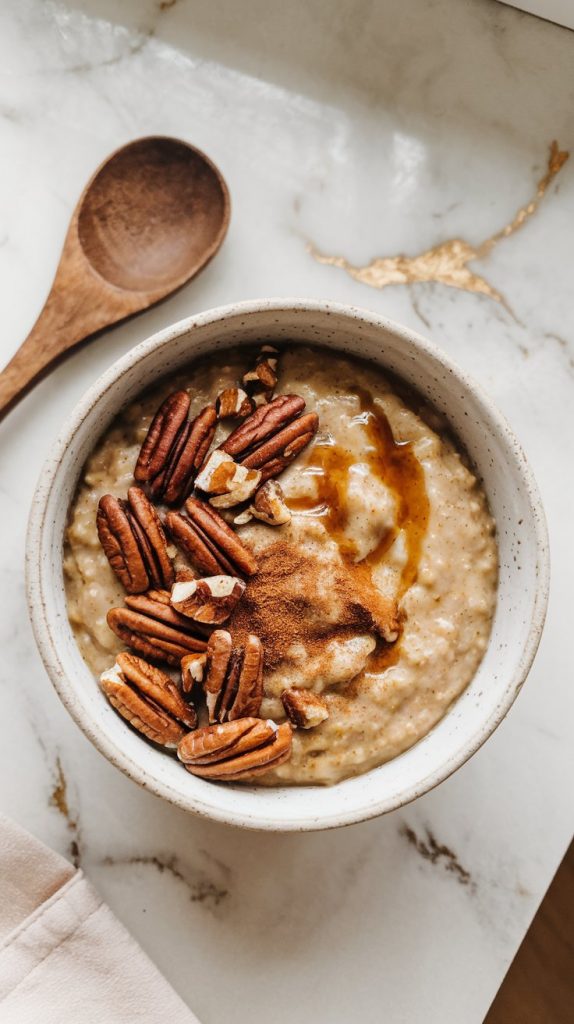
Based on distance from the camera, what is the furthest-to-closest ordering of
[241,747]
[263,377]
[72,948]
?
[72,948] → [263,377] → [241,747]

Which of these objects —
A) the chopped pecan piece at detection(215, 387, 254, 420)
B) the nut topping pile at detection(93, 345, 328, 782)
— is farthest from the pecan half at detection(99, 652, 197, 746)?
the chopped pecan piece at detection(215, 387, 254, 420)

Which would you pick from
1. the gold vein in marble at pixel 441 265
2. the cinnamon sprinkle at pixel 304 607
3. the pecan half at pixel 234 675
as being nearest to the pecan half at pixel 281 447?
the cinnamon sprinkle at pixel 304 607

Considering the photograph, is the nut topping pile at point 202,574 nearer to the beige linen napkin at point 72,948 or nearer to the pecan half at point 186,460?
the pecan half at point 186,460

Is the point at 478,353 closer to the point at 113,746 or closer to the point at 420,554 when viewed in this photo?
the point at 420,554

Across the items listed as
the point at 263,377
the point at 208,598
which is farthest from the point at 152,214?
the point at 208,598

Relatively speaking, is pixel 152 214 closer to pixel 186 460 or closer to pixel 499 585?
pixel 186 460

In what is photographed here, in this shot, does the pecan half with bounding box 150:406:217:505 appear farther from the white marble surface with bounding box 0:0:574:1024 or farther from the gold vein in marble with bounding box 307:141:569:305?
the gold vein in marble with bounding box 307:141:569:305
